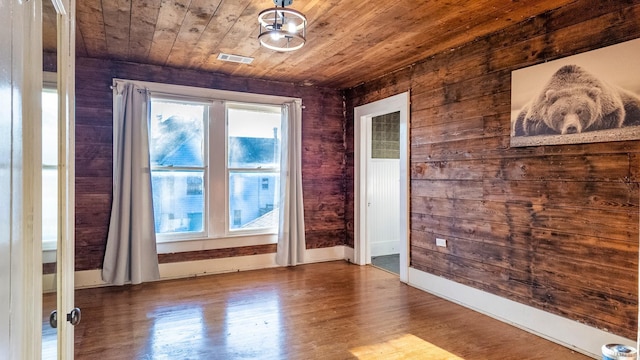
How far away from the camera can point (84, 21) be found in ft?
9.97

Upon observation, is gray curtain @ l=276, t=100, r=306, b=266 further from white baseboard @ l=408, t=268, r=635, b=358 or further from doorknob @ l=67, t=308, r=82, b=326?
doorknob @ l=67, t=308, r=82, b=326

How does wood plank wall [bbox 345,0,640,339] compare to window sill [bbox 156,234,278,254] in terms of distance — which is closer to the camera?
wood plank wall [bbox 345,0,640,339]

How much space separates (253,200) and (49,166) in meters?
4.00

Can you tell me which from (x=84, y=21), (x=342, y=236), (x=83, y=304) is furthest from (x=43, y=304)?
(x=342, y=236)

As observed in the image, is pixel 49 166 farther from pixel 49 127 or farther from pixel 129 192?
pixel 129 192

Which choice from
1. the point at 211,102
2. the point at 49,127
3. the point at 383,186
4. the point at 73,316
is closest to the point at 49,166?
the point at 49,127

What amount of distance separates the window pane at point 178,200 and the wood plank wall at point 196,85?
348 mm

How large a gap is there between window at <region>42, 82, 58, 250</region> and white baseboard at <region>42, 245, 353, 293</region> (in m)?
3.58

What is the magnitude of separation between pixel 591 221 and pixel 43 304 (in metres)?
3.06

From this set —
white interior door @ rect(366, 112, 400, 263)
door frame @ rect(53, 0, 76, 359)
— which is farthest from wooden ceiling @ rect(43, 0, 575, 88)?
door frame @ rect(53, 0, 76, 359)

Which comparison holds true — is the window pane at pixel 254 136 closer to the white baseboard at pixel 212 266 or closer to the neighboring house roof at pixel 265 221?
the neighboring house roof at pixel 265 221

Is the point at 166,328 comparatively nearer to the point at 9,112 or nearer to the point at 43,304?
the point at 43,304

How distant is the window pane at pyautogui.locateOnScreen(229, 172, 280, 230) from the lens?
190 inches

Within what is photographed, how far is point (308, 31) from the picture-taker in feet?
10.5
